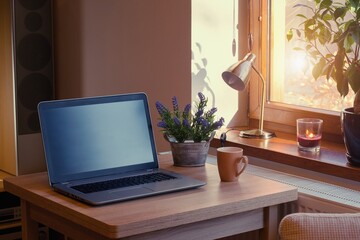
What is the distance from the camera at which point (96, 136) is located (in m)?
2.35

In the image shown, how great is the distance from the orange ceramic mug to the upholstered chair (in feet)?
1.58

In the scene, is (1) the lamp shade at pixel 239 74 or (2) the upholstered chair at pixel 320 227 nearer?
(2) the upholstered chair at pixel 320 227

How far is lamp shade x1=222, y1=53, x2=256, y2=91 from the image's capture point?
2717 millimetres

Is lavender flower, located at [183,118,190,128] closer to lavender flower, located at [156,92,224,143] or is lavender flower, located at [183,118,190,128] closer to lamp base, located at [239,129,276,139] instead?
lavender flower, located at [156,92,224,143]

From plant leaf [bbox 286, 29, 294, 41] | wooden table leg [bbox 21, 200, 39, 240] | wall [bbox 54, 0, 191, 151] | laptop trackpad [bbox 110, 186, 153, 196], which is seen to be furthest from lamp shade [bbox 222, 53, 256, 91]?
wooden table leg [bbox 21, 200, 39, 240]

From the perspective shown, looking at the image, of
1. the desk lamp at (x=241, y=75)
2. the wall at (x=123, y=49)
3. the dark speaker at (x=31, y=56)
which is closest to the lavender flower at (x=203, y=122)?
the desk lamp at (x=241, y=75)

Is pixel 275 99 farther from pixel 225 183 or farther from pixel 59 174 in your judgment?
pixel 59 174

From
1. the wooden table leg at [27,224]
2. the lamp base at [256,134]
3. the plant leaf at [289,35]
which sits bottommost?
the wooden table leg at [27,224]

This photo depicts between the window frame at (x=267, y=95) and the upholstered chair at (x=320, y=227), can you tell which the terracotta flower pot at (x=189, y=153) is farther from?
the upholstered chair at (x=320, y=227)

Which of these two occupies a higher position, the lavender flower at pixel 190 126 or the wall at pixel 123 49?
the wall at pixel 123 49

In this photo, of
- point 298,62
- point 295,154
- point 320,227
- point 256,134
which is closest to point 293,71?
point 298,62

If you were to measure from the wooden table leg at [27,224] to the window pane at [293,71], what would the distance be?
3.87ft

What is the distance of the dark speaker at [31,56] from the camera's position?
3202mm

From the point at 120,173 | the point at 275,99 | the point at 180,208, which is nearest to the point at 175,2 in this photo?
the point at 275,99
